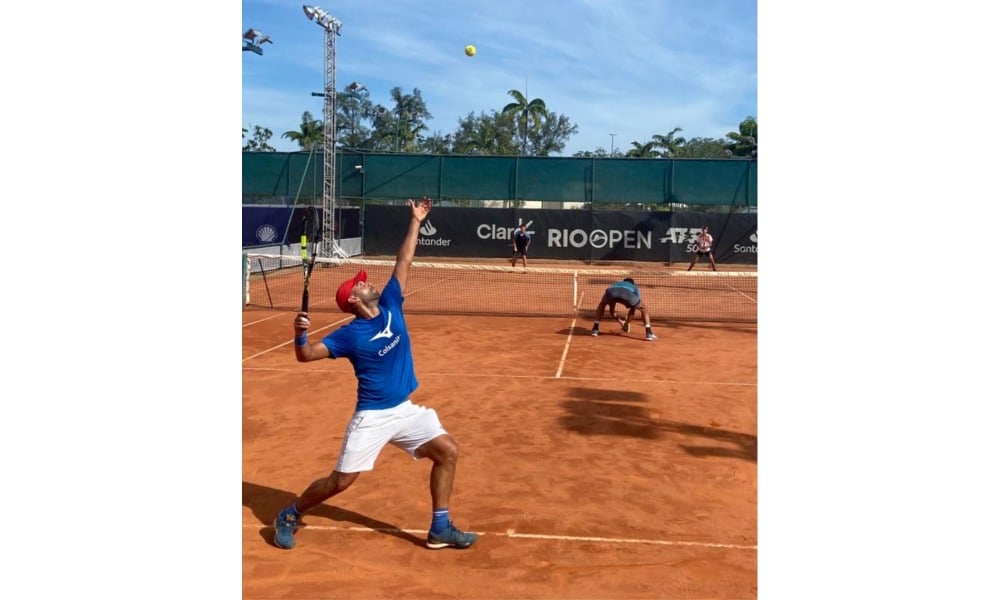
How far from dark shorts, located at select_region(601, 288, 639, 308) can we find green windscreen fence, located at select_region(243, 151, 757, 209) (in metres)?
20.3

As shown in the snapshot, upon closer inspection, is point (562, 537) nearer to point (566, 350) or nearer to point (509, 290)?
point (566, 350)

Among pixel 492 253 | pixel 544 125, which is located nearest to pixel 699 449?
pixel 492 253

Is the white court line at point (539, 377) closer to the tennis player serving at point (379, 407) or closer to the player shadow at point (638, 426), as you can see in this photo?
the player shadow at point (638, 426)

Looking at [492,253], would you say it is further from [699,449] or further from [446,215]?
[699,449]

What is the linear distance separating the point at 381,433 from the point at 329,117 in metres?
24.7

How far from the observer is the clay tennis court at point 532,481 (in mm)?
5406

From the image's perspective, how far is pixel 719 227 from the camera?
33.9 m

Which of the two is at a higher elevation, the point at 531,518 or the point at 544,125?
the point at 544,125

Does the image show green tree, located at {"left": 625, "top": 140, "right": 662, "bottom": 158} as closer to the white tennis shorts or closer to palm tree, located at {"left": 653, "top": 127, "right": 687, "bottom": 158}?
palm tree, located at {"left": 653, "top": 127, "right": 687, "bottom": 158}

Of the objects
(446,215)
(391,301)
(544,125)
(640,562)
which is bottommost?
(640,562)

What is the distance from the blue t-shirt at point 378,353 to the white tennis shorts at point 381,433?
0.07 m

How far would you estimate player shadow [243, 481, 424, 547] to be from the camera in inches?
241

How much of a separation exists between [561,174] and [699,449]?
91.7ft

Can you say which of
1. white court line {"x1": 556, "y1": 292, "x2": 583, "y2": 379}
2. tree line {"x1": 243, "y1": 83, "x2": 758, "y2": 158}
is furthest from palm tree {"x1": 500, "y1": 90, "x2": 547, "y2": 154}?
white court line {"x1": 556, "y1": 292, "x2": 583, "y2": 379}
